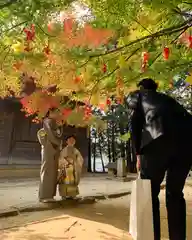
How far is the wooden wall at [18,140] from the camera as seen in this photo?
11266mm

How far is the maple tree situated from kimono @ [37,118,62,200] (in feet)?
7.76

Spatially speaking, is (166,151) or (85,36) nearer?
(166,151)

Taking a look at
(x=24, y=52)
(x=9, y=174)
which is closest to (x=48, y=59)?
(x=24, y=52)

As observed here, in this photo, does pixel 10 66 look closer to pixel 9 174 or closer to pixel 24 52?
pixel 24 52

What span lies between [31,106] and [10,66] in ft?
1.36

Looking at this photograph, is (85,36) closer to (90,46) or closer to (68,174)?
(90,46)

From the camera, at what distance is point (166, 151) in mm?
2068

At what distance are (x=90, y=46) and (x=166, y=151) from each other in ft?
3.64

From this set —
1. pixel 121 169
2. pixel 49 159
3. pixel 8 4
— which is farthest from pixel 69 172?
pixel 121 169

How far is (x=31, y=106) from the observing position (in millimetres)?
→ 2535

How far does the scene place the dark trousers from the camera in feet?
6.73

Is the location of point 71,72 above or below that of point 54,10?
below

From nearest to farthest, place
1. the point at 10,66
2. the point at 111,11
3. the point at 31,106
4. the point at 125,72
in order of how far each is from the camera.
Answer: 1. the point at 111,11
2. the point at 10,66
3. the point at 31,106
4. the point at 125,72

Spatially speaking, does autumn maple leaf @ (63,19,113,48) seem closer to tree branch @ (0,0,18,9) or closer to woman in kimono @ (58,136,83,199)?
tree branch @ (0,0,18,9)
